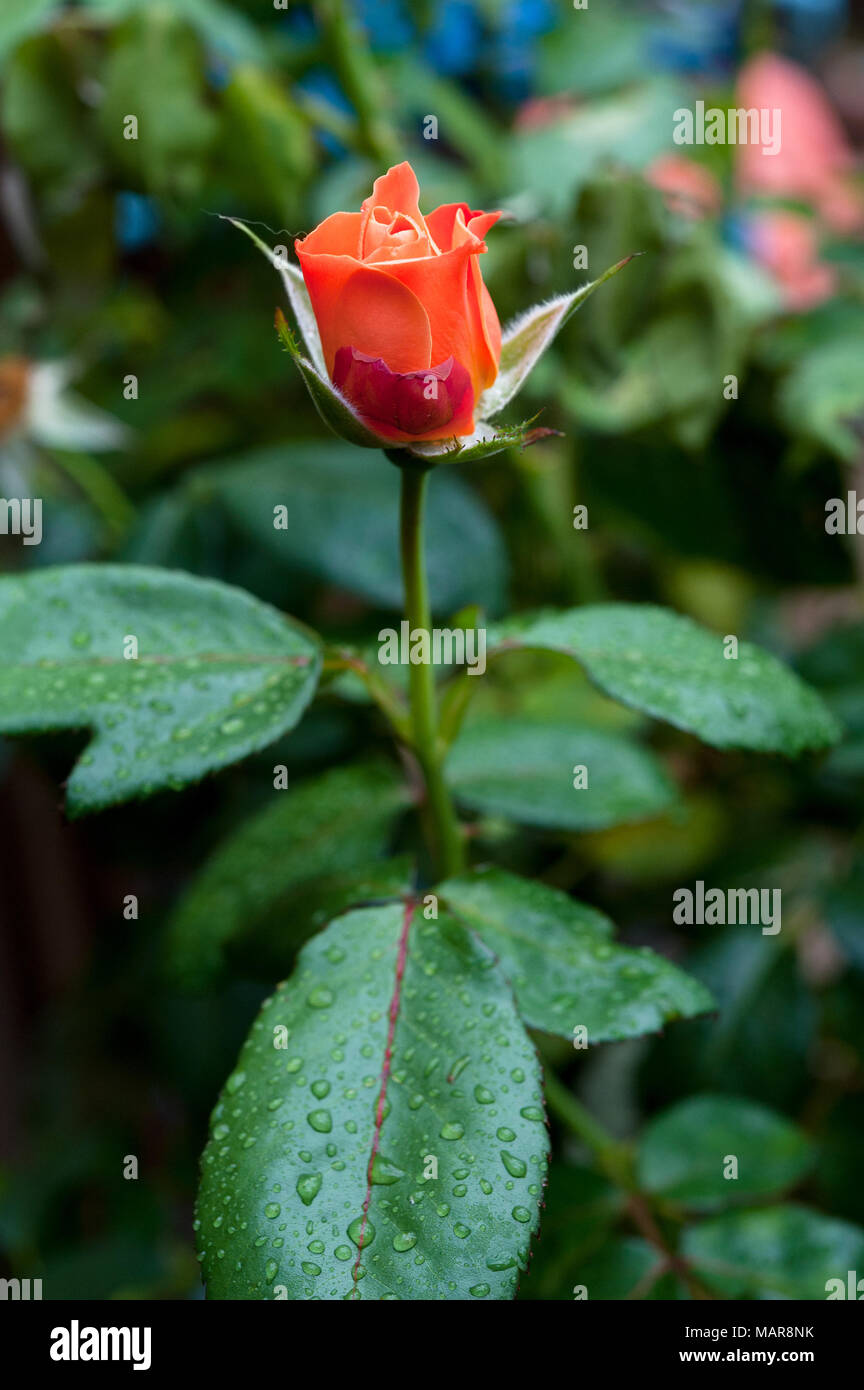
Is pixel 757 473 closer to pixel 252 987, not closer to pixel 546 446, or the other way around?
pixel 546 446

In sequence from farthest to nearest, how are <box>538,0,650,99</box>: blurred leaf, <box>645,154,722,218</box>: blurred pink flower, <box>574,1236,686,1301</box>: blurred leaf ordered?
<box>538,0,650,99</box>: blurred leaf, <box>645,154,722,218</box>: blurred pink flower, <box>574,1236,686,1301</box>: blurred leaf

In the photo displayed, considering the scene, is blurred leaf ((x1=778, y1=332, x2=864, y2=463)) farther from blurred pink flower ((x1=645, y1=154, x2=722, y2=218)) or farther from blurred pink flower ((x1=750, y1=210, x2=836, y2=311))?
blurred pink flower ((x1=750, y1=210, x2=836, y2=311))

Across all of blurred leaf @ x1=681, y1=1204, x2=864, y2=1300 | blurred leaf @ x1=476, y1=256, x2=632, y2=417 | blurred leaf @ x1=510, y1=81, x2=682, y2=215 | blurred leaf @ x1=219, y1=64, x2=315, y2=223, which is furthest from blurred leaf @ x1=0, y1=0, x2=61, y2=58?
blurred leaf @ x1=681, y1=1204, x2=864, y2=1300

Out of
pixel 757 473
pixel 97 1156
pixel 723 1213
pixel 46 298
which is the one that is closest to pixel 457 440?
pixel 723 1213

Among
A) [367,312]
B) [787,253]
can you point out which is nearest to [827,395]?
[367,312]

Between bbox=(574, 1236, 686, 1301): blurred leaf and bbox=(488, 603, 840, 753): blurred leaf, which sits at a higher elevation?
bbox=(488, 603, 840, 753): blurred leaf

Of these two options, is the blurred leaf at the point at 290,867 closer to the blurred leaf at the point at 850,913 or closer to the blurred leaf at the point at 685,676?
the blurred leaf at the point at 685,676
